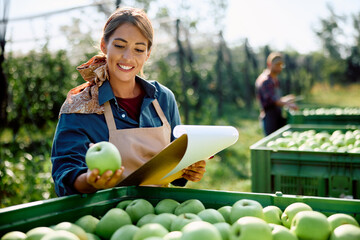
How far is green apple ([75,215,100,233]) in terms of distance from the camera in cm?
121

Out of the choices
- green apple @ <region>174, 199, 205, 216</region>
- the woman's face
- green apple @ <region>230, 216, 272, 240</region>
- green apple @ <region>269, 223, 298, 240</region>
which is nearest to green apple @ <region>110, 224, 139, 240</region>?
green apple @ <region>174, 199, 205, 216</region>

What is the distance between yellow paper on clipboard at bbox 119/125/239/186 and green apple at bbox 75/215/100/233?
26 centimetres

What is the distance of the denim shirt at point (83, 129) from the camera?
5.01 feet

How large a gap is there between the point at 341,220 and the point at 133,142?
1.08 metres

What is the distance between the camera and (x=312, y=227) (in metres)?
1.11

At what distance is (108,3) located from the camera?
186 inches

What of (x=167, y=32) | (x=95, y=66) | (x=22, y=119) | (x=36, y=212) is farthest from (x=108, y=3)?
(x=167, y=32)

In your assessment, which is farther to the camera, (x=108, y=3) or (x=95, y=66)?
(x=108, y=3)

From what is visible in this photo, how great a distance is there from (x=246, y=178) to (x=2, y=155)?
3502mm

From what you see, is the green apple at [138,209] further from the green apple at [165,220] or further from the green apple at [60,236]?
the green apple at [60,236]

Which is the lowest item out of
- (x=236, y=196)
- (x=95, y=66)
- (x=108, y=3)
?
(x=236, y=196)

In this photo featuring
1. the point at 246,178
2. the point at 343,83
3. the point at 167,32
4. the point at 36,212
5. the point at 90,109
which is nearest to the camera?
the point at 36,212

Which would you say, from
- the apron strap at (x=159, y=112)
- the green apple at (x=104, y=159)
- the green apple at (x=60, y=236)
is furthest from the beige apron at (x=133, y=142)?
the green apple at (x=60, y=236)

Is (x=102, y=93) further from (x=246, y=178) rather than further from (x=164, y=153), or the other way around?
(x=246, y=178)
